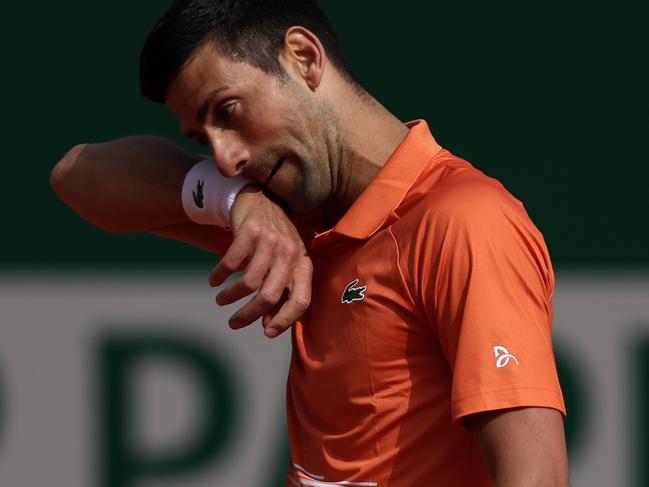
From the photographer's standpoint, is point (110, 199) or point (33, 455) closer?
point (110, 199)

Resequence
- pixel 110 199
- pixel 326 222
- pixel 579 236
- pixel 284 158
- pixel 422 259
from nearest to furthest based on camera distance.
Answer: pixel 422 259, pixel 284 158, pixel 326 222, pixel 110 199, pixel 579 236

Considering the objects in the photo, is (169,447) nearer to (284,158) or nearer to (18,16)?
(18,16)

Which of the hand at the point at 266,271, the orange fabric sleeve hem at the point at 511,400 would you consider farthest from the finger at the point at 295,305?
the orange fabric sleeve hem at the point at 511,400

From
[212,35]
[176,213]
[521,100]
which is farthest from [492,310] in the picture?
[521,100]

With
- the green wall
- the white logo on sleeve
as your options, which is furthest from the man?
the green wall

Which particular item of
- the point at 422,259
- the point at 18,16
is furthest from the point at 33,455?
the point at 422,259

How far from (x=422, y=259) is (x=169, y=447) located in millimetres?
2309

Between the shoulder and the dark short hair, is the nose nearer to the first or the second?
the dark short hair

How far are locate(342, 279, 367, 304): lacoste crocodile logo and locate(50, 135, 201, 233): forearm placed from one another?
0.53 m

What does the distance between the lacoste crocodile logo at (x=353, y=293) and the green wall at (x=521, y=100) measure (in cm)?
195

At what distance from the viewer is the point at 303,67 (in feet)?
7.13

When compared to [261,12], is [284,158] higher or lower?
lower

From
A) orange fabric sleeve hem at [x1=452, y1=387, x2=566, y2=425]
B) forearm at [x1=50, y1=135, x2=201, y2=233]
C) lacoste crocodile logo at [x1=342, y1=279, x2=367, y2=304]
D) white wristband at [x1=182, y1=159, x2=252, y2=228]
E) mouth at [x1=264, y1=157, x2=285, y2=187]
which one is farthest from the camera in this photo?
forearm at [x1=50, y1=135, x2=201, y2=233]

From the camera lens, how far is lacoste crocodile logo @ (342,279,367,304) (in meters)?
2.02
